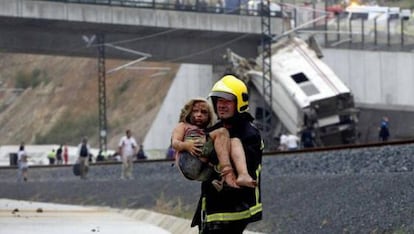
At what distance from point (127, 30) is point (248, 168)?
68.2m

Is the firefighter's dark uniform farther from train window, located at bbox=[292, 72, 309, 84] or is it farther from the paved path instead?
train window, located at bbox=[292, 72, 309, 84]

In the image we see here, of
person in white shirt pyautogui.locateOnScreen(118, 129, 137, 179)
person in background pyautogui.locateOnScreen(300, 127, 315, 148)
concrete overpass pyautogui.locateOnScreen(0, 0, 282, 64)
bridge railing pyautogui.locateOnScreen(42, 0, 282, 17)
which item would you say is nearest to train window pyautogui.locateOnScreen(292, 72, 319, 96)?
person in background pyautogui.locateOnScreen(300, 127, 315, 148)

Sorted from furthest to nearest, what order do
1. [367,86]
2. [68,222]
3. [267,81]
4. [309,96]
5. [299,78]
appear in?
1. [367,86]
2. [267,81]
3. [299,78]
4. [309,96]
5. [68,222]

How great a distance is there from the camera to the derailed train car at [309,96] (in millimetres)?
69625

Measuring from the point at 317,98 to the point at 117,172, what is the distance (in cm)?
1988

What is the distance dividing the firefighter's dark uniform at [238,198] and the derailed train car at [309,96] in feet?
193

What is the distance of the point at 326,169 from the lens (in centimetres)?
3150

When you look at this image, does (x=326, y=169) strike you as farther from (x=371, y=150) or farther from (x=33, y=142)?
(x=33, y=142)

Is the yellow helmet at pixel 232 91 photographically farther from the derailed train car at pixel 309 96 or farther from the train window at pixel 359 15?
the train window at pixel 359 15

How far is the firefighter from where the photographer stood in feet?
32.3

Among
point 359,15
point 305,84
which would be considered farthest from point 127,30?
point 359,15

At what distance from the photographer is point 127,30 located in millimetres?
77750

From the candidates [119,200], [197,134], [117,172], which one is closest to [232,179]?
[197,134]

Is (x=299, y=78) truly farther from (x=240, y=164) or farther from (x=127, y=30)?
(x=240, y=164)
